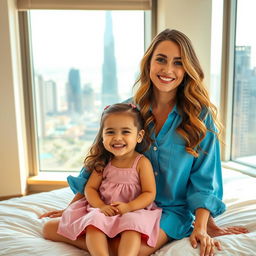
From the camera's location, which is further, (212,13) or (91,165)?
(212,13)

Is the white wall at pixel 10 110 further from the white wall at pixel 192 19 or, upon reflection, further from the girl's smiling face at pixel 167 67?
the girl's smiling face at pixel 167 67

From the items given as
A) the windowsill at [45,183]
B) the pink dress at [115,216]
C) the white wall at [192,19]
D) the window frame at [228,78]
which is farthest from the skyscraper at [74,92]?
the pink dress at [115,216]

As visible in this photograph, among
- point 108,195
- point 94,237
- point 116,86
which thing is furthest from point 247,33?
point 94,237

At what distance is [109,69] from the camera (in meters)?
2.98

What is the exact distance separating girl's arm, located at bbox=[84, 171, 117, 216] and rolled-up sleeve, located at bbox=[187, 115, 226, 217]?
0.39 metres

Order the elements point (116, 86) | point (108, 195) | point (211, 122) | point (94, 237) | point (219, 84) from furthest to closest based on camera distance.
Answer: point (116, 86) → point (219, 84) → point (211, 122) → point (108, 195) → point (94, 237)

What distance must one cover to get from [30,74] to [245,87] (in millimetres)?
1956

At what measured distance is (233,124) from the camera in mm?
2826

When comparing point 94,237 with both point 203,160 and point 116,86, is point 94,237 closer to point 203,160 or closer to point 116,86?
point 203,160

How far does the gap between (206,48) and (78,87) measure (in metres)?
1.26

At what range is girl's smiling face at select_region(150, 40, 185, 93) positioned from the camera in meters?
1.46

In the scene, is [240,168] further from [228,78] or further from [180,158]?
[180,158]

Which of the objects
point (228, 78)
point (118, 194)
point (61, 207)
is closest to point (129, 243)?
point (118, 194)

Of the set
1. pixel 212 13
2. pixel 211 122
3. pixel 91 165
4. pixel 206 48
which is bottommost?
pixel 91 165
